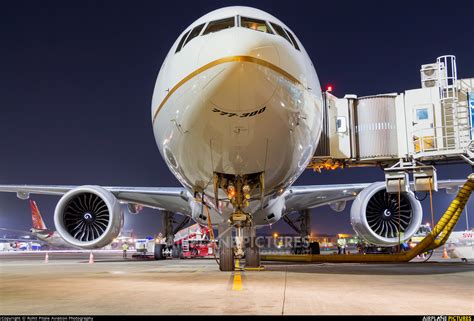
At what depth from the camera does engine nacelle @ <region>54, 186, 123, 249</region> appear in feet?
44.7

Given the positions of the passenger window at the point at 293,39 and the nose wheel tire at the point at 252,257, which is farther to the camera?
the nose wheel tire at the point at 252,257

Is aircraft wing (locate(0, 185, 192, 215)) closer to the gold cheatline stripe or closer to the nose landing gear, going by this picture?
the nose landing gear

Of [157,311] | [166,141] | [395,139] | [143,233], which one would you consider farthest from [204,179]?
[143,233]

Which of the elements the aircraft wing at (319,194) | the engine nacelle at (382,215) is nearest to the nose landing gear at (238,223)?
the engine nacelle at (382,215)

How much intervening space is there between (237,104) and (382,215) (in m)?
7.77

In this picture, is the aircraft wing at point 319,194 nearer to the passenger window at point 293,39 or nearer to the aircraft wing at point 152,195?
the aircraft wing at point 152,195

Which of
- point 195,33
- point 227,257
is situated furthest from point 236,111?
point 227,257

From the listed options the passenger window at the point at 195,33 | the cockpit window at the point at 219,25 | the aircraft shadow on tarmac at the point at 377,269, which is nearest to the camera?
the cockpit window at the point at 219,25

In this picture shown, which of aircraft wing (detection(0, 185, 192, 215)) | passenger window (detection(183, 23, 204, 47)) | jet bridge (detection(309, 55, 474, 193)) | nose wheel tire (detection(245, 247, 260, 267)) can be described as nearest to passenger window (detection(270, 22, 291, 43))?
passenger window (detection(183, 23, 204, 47))

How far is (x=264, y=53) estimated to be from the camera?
6.49 metres

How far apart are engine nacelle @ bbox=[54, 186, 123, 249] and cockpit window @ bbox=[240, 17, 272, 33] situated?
798cm

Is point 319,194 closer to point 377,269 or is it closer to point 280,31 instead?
point 377,269

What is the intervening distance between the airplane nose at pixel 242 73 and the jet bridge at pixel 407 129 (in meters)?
4.73

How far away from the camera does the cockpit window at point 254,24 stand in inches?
287
